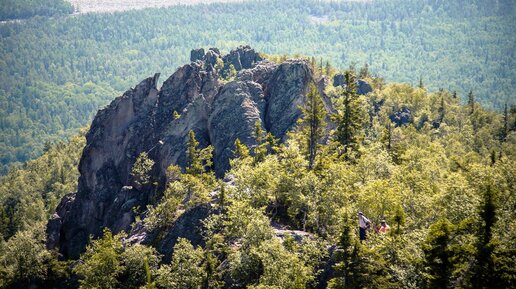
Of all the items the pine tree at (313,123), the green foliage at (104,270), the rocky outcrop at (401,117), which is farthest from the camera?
the rocky outcrop at (401,117)

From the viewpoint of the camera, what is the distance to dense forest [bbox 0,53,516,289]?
49438 mm

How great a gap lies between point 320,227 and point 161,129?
59.1 m

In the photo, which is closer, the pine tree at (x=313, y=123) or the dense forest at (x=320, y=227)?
the dense forest at (x=320, y=227)

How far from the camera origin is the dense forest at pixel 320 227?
49.4 meters

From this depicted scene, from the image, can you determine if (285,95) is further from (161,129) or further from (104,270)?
(104,270)

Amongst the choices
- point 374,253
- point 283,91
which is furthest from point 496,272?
point 283,91

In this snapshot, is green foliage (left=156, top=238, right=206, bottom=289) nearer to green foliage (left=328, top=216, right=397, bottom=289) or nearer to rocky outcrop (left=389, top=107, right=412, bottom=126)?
green foliage (left=328, top=216, right=397, bottom=289)

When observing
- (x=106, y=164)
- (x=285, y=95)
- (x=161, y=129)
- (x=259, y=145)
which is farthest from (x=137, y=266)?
(x=285, y=95)

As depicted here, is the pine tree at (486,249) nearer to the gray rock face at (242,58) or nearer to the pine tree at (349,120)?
the pine tree at (349,120)

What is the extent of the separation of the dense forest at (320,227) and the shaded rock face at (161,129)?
164 inches

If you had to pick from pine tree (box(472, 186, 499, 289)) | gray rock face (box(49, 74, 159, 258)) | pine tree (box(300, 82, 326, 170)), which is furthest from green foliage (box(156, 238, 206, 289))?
gray rock face (box(49, 74, 159, 258))

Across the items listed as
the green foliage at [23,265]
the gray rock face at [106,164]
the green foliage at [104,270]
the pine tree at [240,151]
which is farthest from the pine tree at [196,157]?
the green foliage at [23,265]

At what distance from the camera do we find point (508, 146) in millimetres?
155625

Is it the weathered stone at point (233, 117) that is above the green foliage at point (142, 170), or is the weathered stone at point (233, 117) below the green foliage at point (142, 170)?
above
